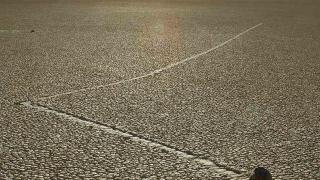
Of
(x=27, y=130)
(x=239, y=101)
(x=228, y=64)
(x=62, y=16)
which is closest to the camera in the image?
(x=27, y=130)

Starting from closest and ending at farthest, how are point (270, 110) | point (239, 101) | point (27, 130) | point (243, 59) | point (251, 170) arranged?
point (251, 170)
point (27, 130)
point (270, 110)
point (239, 101)
point (243, 59)

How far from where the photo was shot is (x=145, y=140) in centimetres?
424

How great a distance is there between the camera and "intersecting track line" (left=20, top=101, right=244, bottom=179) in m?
3.58

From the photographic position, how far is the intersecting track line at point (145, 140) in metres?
3.58

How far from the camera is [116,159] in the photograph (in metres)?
3.80

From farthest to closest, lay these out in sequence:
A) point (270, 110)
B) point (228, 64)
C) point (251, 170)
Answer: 1. point (228, 64)
2. point (270, 110)
3. point (251, 170)

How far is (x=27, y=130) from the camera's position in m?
4.49

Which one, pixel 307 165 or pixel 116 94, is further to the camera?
pixel 116 94

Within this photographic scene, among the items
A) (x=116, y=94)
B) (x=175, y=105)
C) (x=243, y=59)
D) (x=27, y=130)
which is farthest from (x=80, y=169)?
(x=243, y=59)

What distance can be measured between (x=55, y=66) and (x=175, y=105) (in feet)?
9.41

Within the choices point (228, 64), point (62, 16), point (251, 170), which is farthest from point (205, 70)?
point (62, 16)

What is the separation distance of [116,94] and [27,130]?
1564 mm

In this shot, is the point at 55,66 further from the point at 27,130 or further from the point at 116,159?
the point at 116,159

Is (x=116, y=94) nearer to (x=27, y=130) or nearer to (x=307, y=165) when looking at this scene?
(x=27, y=130)
